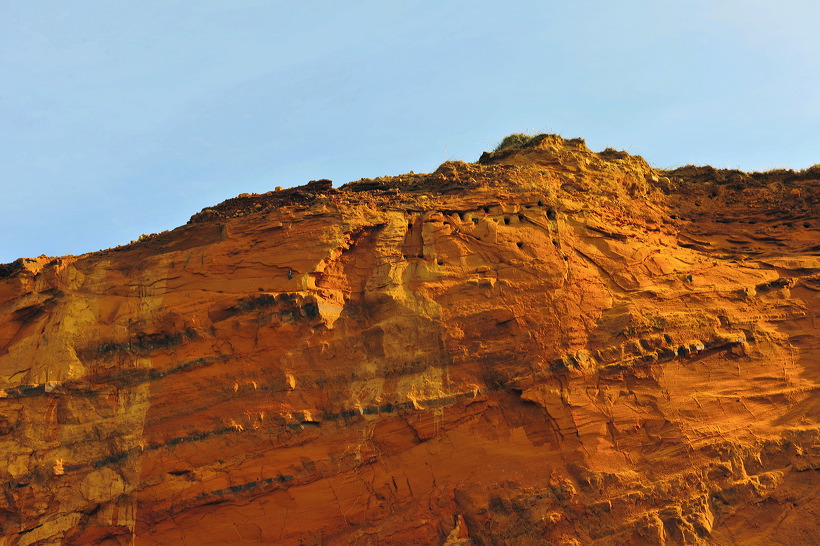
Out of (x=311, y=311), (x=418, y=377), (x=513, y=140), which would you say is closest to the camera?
(x=418, y=377)

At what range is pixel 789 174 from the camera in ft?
54.1

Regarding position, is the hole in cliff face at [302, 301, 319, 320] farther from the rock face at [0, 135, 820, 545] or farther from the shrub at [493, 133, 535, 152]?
the shrub at [493, 133, 535, 152]

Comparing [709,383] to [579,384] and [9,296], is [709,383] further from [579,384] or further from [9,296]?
[9,296]

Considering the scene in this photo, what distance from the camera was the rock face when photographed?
→ 41.7 ft

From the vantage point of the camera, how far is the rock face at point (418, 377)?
500 inches

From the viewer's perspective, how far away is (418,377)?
13.3m

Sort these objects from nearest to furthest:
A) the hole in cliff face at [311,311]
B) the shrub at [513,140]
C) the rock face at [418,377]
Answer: the rock face at [418,377]
the hole in cliff face at [311,311]
the shrub at [513,140]

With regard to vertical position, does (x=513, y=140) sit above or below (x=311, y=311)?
above

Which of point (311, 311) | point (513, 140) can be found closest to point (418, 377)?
point (311, 311)

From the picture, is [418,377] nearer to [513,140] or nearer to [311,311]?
[311,311]

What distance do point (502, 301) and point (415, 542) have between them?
448 cm

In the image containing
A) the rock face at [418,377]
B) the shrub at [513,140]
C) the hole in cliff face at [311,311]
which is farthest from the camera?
the shrub at [513,140]

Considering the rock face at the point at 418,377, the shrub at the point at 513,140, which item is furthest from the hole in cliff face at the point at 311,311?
the shrub at the point at 513,140

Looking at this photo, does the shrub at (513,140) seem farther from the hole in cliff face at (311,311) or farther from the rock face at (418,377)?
the hole in cliff face at (311,311)
